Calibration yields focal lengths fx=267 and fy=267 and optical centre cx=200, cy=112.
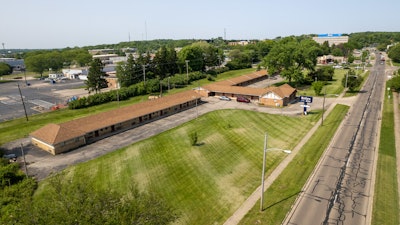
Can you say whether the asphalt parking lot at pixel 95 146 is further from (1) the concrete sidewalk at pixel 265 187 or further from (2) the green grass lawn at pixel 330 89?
(2) the green grass lawn at pixel 330 89

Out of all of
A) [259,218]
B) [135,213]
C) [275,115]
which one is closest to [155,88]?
[275,115]

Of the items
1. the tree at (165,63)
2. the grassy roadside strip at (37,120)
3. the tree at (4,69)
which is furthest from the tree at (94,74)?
the tree at (4,69)

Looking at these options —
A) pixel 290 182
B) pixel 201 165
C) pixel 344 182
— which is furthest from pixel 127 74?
pixel 344 182

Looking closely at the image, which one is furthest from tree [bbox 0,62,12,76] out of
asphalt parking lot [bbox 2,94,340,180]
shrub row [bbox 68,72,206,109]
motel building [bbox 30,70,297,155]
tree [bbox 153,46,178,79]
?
motel building [bbox 30,70,297,155]

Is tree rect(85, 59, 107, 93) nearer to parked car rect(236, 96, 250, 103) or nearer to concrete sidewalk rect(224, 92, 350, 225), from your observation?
parked car rect(236, 96, 250, 103)

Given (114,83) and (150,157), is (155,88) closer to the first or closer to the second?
(114,83)

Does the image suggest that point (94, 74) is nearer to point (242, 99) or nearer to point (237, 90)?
point (237, 90)
